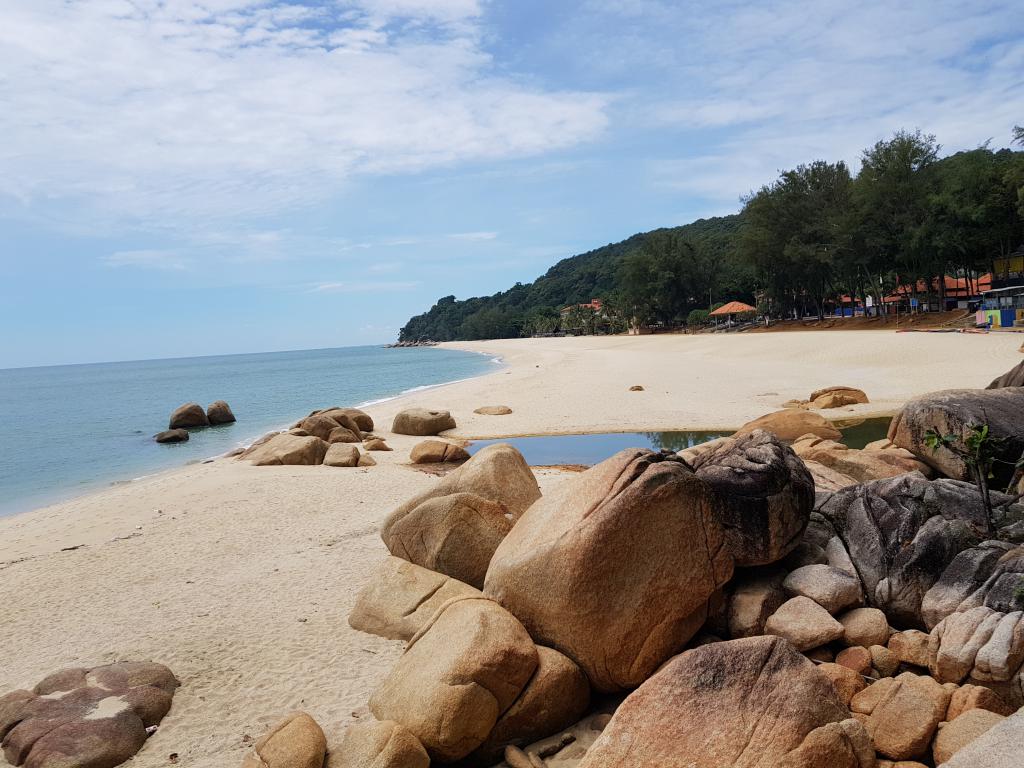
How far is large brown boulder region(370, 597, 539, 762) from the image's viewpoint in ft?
21.8

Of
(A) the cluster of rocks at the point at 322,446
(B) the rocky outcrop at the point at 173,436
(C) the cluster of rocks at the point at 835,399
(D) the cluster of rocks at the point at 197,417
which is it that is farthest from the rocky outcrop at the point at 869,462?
(D) the cluster of rocks at the point at 197,417

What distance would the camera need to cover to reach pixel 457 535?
388 inches

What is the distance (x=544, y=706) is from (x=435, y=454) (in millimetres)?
16549

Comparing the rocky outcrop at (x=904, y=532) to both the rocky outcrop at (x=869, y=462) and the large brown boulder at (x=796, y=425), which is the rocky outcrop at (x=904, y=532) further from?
the large brown boulder at (x=796, y=425)

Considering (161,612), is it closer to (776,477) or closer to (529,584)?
(529,584)

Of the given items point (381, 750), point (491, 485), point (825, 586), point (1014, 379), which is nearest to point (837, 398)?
point (1014, 379)

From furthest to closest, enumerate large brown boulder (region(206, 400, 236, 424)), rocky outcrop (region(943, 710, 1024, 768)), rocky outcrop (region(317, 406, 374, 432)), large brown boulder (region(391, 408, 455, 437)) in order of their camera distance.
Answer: large brown boulder (region(206, 400, 236, 424)) < large brown boulder (region(391, 408, 455, 437)) < rocky outcrop (region(317, 406, 374, 432)) < rocky outcrop (region(943, 710, 1024, 768))

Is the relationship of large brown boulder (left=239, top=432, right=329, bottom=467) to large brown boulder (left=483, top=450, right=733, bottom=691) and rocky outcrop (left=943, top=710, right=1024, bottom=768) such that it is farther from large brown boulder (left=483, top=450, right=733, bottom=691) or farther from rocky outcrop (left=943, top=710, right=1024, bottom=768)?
rocky outcrop (left=943, top=710, right=1024, bottom=768)

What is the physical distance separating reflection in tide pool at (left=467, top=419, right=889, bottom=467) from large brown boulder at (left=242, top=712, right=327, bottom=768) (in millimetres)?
15610

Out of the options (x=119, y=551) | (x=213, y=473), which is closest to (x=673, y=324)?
(x=213, y=473)

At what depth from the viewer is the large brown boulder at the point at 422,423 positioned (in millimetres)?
31312

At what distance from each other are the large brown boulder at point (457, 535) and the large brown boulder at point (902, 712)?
477cm

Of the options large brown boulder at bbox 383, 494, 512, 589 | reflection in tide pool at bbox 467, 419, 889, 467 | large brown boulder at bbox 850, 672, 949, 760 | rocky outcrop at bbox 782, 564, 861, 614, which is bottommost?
reflection in tide pool at bbox 467, 419, 889, 467

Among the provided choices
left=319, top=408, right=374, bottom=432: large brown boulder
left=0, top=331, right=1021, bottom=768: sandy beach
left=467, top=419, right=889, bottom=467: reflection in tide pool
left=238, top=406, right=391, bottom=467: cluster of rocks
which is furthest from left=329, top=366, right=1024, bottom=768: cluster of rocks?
left=319, top=408, right=374, bottom=432: large brown boulder
